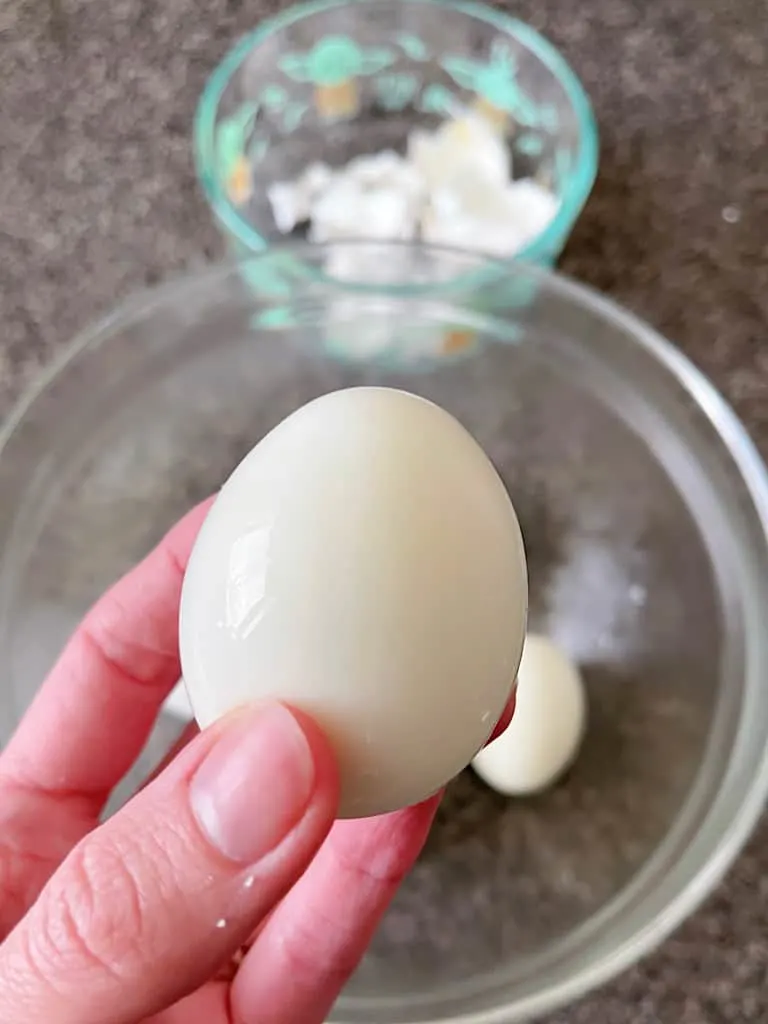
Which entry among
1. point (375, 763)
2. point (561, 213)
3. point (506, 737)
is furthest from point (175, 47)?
point (375, 763)

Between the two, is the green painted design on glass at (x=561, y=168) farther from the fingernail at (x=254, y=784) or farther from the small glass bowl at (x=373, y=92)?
the fingernail at (x=254, y=784)

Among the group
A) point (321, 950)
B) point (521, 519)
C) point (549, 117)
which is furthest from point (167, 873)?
point (549, 117)

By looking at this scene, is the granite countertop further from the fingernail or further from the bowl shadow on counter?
the fingernail

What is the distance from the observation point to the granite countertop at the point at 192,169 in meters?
1.00

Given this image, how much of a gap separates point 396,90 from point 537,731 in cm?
64

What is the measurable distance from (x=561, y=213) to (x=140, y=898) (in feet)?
2.07

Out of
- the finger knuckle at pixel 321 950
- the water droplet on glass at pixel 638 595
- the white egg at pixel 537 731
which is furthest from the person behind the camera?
the water droplet on glass at pixel 638 595

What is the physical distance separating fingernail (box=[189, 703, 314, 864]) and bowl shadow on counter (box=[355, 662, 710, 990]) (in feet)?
1.30

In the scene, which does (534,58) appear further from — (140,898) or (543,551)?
(140,898)

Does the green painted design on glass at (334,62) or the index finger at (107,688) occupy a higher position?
the green painted design on glass at (334,62)

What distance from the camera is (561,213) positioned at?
2.93ft

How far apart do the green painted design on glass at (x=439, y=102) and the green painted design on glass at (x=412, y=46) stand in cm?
3

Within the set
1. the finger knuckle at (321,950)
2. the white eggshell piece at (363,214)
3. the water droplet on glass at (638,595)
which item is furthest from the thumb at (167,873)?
the white eggshell piece at (363,214)

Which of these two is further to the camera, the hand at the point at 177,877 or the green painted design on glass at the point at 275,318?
the green painted design on glass at the point at 275,318
